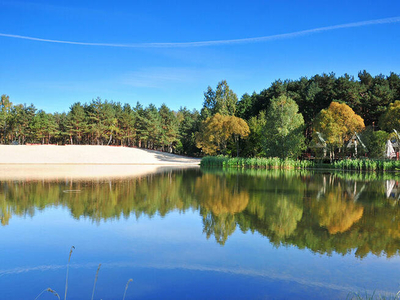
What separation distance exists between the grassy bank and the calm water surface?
74.1ft

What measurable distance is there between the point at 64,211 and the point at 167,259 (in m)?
6.37

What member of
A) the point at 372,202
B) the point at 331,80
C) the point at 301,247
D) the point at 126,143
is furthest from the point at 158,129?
the point at 301,247

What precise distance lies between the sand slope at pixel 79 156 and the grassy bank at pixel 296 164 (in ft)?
23.9

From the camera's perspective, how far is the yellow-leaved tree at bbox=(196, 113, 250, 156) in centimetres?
4553

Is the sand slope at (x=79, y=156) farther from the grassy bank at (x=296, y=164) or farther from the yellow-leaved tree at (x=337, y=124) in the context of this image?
the yellow-leaved tree at (x=337, y=124)

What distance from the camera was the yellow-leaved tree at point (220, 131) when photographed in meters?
45.5

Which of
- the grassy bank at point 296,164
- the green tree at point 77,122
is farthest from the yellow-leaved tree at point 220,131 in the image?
the green tree at point 77,122

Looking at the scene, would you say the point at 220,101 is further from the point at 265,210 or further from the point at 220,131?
the point at 265,210

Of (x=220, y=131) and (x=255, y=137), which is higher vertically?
(x=220, y=131)

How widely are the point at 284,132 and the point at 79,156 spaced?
29.6 metres

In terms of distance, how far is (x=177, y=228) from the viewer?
30.8ft

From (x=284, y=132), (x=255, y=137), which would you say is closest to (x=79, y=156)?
(x=255, y=137)

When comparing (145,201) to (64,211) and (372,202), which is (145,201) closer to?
(64,211)

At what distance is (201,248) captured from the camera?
7.46 m
